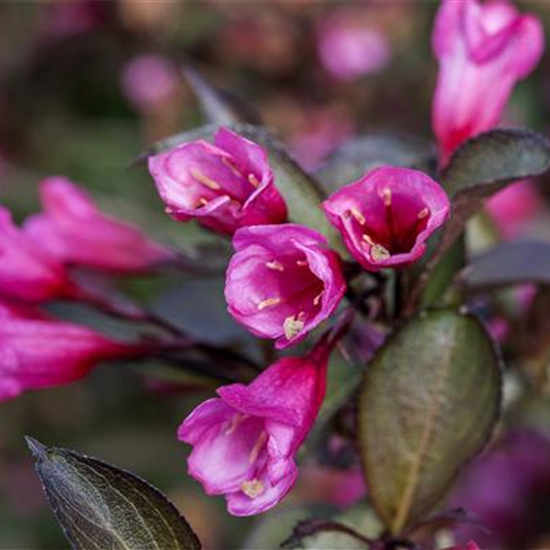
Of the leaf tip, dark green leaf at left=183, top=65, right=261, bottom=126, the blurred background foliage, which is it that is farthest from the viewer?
the blurred background foliage

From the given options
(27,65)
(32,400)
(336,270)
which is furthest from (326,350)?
(27,65)

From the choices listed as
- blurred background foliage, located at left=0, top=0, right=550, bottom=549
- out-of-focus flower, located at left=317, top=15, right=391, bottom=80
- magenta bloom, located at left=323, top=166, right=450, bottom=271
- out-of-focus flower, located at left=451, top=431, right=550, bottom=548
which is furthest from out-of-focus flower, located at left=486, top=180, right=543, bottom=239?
magenta bloom, located at left=323, top=166, right=450, bottom=271

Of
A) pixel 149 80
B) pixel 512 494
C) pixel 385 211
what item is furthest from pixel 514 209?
pixel 385 211

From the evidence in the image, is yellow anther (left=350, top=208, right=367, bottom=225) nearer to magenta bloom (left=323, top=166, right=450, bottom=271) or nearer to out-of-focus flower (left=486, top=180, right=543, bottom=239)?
magenta bloom (left=323, top=166, right=450, bottom=271)

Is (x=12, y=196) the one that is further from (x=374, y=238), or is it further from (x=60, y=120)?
(x=374, y=238)

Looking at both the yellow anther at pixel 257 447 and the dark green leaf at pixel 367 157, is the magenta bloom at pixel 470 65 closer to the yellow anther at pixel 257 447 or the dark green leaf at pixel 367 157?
the dark green leaf at pixel 367 157

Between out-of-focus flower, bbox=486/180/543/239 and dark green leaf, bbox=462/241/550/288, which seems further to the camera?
out-of-focus flower, bbox=486/180/543/239

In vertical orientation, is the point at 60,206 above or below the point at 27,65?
above
